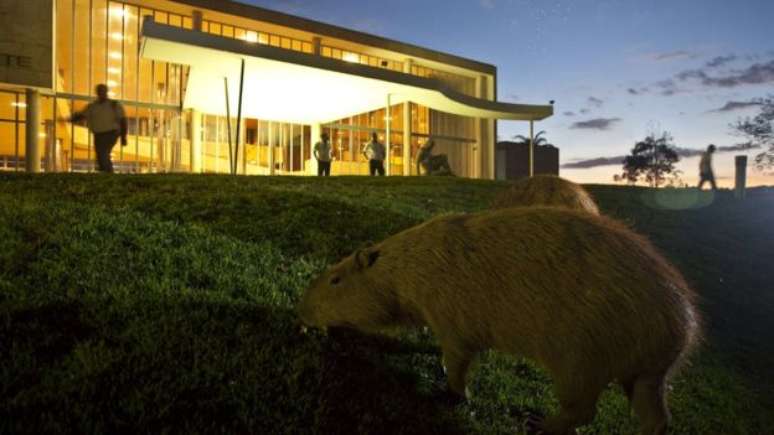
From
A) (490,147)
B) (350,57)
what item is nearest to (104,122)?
(350,57)

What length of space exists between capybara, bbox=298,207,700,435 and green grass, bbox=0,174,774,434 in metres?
0.58

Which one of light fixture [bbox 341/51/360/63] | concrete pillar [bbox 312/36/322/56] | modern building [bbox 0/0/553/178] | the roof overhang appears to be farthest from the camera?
light fixture [bbox 341/51/360/63]

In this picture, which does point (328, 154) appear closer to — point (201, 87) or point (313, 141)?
point (201, 87)

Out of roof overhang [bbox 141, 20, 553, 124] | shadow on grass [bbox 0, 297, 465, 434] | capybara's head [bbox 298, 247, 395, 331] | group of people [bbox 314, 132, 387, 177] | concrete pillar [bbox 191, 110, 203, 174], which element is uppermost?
roof overhang [bbox 141, 20, 553, 124]

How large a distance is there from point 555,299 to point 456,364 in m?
0.66

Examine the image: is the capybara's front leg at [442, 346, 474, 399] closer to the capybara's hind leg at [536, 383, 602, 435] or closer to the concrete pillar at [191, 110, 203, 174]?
the capybara's hind leg at [536, 383, 602, 435]

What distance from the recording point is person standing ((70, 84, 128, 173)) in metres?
11.1

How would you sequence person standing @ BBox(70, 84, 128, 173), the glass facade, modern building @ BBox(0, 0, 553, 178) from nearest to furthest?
person standing @ BBox(70, 84, 128, 173), modern building @ BBox(0, 0, 553, 178), the glass facade

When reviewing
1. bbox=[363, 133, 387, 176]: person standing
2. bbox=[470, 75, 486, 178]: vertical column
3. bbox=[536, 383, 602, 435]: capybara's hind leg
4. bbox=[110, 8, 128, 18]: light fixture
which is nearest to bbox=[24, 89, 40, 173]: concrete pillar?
bbox=[110, 8, 128, 18]: light fixture

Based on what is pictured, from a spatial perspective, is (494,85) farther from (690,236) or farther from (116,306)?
(116,306)

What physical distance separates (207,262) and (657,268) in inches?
151

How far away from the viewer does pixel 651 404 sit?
236 centimetres

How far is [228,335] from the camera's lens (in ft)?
10.8

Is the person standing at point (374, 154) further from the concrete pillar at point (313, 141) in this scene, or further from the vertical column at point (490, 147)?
the vertical column at point (490, 147)
